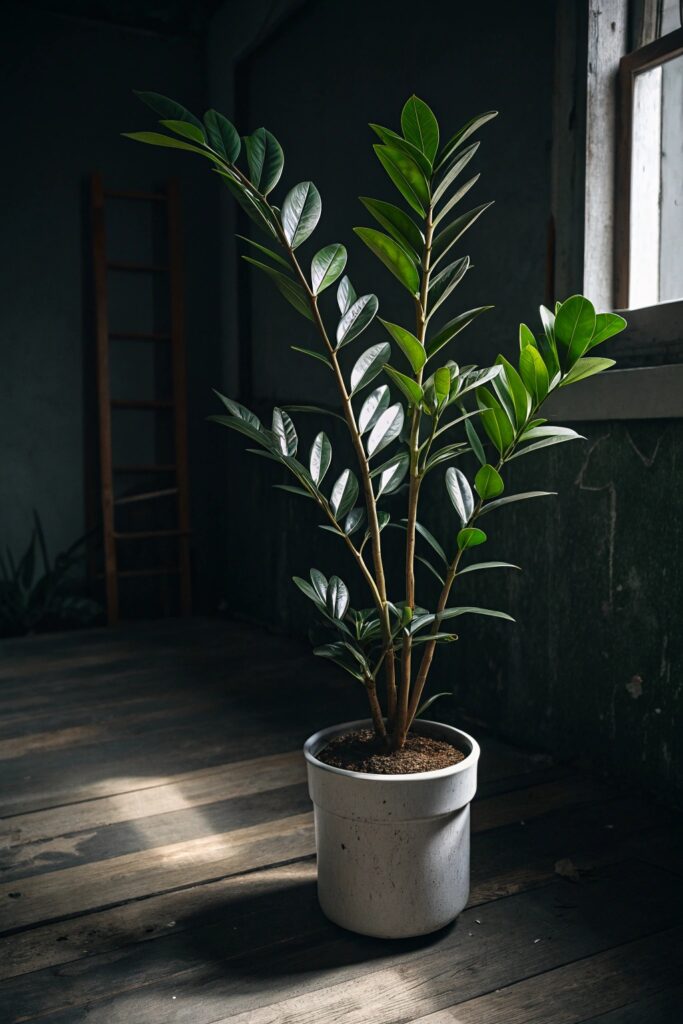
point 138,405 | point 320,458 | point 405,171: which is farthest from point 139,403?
point 405,171

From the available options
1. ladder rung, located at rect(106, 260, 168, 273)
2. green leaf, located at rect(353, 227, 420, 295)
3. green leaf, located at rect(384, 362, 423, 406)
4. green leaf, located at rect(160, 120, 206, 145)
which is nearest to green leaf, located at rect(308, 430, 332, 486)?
green leaf, located at rect(384, 362, 423, 406)

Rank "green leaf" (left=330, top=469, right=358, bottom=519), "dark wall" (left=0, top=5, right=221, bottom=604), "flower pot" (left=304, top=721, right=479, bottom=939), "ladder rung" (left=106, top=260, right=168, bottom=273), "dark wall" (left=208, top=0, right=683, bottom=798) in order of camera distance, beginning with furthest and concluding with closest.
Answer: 1. "ladder rung" (left=106, top=260, right=168, bottom=273)
2. "dark wall" (left=0, top=5, right=221, bottom=604)
3. "dark wall" (left=208, top=0, right=683, bottom=798)
4. "green leaf" (left=330, top=469, right=358, bottom=519)
5. "flower pot" (left=304, top=721, right=479, bottom=939)

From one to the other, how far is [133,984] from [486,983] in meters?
0.59

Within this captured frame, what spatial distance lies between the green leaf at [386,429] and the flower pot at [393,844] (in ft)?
1.92

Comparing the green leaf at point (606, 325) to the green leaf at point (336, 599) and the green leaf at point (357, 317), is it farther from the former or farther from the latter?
the green leaf at point (336, 599)

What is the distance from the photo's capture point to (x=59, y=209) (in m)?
4.38

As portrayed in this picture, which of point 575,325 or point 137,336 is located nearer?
point 575,325

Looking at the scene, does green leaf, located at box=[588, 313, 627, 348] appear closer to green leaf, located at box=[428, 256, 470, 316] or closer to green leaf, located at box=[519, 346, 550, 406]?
green leaf, located at box=[519, 346, 550, 406]

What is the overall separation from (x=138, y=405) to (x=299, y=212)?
3069 mm

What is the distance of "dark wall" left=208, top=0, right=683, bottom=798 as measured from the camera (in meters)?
2.21

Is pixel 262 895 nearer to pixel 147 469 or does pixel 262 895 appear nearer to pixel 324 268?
pixel 324 268

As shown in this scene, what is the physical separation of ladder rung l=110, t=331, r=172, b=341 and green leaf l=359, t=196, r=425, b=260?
3.06 meters

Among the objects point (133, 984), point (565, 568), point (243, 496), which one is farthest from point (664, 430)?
point (243, 496)

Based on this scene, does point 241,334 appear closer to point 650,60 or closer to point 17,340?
point 17,340
